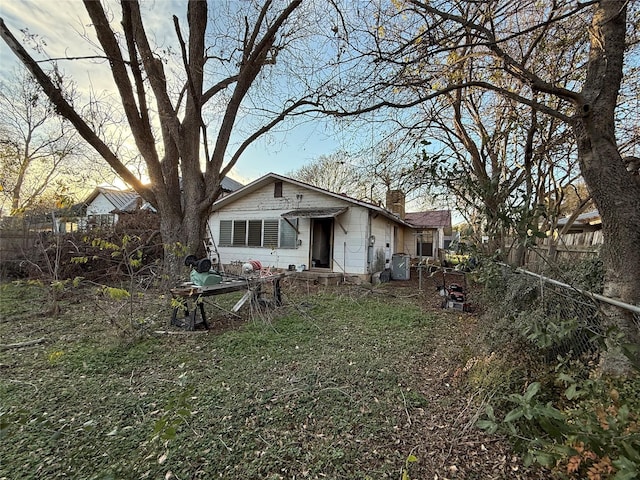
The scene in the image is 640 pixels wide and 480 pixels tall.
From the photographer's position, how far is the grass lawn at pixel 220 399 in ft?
6.46

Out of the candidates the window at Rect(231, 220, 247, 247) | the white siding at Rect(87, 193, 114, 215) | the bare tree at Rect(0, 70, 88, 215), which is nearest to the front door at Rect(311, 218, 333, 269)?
the window at Rect(231, 220, 247, 247)

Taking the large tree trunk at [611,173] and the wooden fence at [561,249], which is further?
the wooden fence at [561,249]

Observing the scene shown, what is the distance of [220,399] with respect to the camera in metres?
2.73

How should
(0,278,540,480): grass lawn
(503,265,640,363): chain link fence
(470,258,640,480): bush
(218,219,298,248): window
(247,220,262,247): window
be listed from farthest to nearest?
(247,220,262,247): window, (218,219,298,248): window, (503,265,640,363): chain link fence, (0,278,540,480): grass lawn, (470,258,640,480): bush

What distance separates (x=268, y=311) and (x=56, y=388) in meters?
3.04

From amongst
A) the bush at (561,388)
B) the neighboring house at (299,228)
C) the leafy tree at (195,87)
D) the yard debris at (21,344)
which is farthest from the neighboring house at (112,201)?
the bush at (561,388)

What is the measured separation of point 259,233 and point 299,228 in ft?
6.02

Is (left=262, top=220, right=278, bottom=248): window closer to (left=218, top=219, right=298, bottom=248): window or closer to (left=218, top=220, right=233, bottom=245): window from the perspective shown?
(left=218, top=219, right=298, bottom=248): window

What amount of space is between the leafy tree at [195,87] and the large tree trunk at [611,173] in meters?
4.47

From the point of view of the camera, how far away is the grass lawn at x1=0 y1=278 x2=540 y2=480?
6.46 feet

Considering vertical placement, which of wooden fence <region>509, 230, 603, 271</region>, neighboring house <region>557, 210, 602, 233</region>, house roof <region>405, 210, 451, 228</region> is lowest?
wooden fence <region>509, 230, 603, 271</region>

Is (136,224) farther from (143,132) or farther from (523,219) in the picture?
(523,219)

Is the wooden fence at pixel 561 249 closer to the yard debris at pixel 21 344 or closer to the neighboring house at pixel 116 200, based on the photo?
the yard debris at pixel 21 344

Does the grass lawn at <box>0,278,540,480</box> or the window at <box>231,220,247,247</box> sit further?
the window at <box>231,220,247,247</box>
